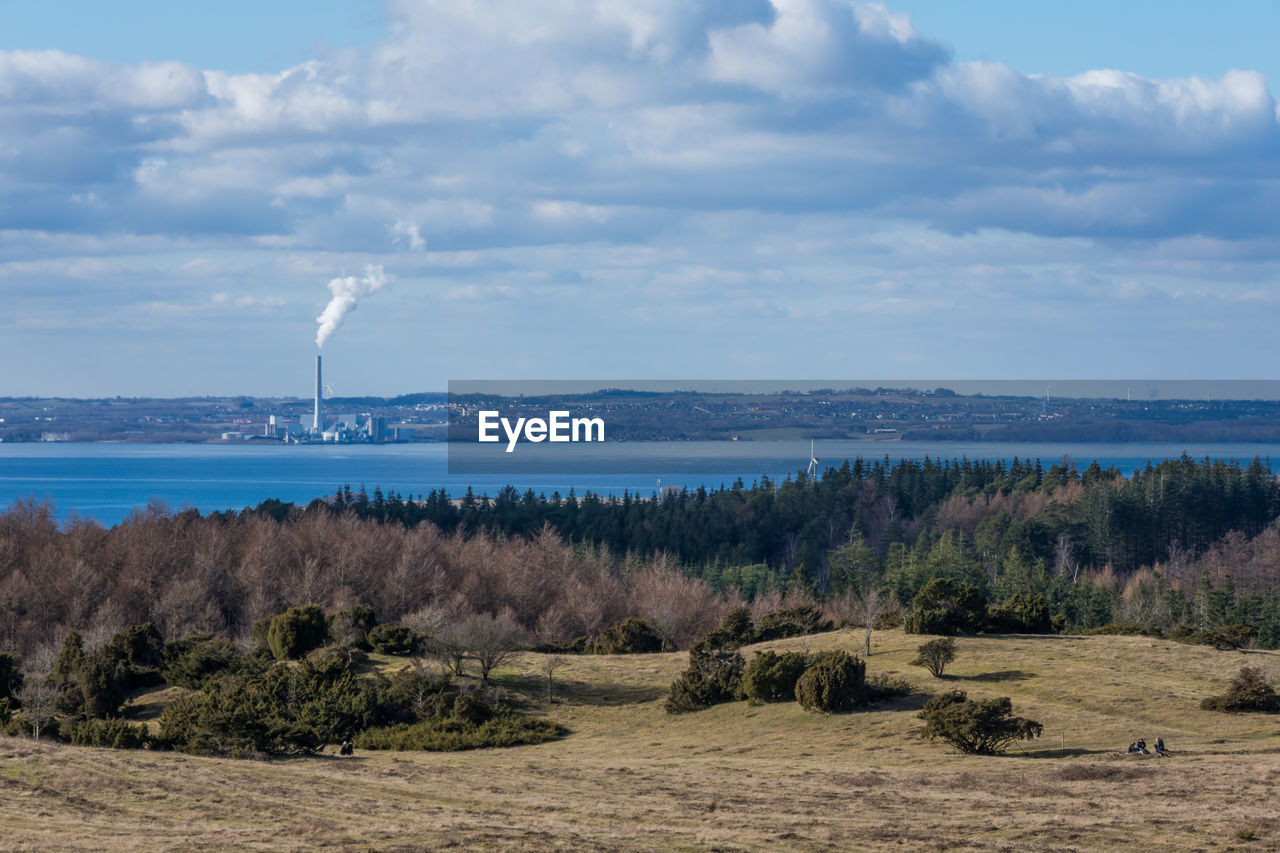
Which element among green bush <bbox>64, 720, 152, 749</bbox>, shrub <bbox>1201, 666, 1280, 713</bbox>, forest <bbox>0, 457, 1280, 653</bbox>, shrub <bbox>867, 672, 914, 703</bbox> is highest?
shrub <bbox>1201, 666, 1280, 713</bbox>

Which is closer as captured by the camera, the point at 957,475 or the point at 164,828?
the point at 164,828

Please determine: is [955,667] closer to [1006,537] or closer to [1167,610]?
[1167,610]

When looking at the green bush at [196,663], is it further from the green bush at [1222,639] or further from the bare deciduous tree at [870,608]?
the green bush at [1222,639]

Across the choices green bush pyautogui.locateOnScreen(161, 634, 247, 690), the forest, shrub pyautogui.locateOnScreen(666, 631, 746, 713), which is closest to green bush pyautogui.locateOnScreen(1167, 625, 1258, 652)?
the forest

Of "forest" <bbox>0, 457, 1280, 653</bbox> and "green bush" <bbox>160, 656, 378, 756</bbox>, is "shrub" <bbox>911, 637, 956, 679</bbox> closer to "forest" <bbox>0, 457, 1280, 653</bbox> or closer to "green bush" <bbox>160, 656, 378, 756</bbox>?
"forest" <bbox>0, 457, 1280, 653</bbox>

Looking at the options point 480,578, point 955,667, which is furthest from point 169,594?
point 955,667

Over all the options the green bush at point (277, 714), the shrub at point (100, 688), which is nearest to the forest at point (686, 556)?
the shrub at point (100, 688)
